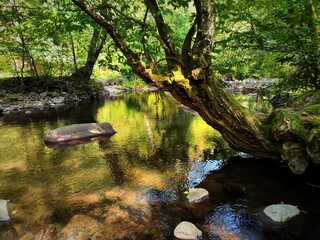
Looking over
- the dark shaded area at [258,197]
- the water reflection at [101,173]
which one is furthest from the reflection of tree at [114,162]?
the dark shaded area at [258,197]

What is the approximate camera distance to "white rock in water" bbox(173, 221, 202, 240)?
3.42 meters

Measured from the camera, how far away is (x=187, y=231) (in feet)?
11.4

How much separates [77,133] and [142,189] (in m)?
4.30

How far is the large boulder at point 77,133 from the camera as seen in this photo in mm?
8156

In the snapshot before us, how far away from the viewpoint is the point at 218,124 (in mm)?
5172

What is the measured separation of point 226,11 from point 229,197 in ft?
12.8

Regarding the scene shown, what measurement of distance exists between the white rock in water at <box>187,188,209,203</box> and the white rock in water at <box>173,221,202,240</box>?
31.0 inches

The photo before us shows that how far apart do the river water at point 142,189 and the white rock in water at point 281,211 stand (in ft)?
0.34

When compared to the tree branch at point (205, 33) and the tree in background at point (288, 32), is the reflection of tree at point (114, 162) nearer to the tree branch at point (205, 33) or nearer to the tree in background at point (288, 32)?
the tree branch at point (205, 33)

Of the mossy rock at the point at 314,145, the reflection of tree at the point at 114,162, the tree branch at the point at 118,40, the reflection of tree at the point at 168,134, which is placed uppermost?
the tree branch at the point at 118,40

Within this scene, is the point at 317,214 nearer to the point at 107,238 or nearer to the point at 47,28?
the point at 107,238

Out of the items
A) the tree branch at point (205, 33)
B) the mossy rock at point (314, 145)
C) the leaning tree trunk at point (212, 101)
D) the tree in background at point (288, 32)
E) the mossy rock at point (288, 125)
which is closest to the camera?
the mossy rock at point (314, 145)

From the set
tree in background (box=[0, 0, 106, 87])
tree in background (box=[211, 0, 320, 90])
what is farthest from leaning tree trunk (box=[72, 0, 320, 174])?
tree in background (box=[0, 0, 106, 87])

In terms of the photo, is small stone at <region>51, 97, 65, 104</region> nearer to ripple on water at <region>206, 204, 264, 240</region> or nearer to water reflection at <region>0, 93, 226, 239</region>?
water reflection at <region>0, 93, 226, 239</region>
